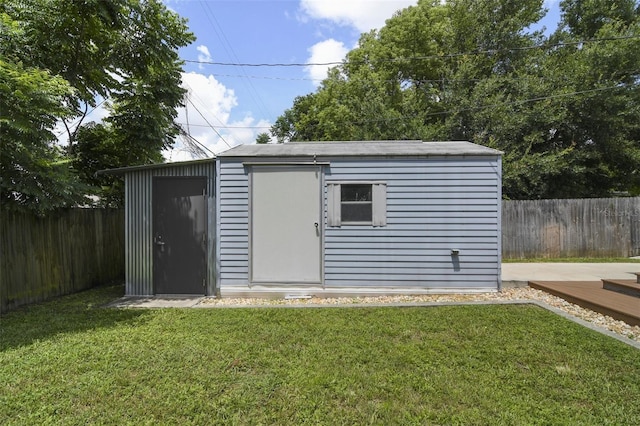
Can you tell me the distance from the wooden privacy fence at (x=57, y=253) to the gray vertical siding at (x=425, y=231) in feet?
15.8

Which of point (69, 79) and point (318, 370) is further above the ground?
point (69, 79)

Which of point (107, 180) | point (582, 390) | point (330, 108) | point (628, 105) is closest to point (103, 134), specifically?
point (107, 180)

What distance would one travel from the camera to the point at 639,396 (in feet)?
7.53

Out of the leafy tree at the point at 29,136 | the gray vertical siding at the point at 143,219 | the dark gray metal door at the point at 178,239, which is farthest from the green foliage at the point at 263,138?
the leafy tree at the point at 29,136

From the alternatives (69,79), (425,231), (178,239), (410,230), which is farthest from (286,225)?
(69,79)

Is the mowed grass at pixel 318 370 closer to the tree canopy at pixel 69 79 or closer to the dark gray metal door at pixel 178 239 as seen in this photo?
the dark gray metal door at pixel 178 239

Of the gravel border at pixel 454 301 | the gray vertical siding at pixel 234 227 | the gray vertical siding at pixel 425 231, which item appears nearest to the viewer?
the gravel border at pixel 454 301

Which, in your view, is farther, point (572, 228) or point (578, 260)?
point (572, 228)

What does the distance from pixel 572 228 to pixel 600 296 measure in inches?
209

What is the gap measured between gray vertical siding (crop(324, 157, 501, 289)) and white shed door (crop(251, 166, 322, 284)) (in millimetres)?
298

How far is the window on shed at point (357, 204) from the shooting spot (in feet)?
17.6

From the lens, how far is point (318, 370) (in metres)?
2.71

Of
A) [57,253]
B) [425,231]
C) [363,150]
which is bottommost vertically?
[57,253]

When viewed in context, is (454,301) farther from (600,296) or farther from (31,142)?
(31,142)
